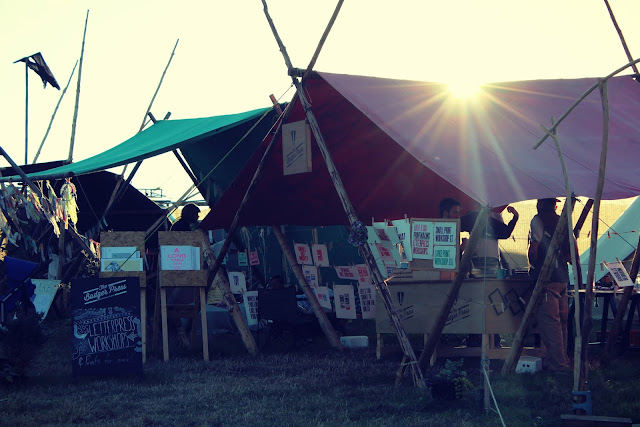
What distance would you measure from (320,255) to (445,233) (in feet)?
10.6

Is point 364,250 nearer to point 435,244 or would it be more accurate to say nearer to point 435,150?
point 435,244

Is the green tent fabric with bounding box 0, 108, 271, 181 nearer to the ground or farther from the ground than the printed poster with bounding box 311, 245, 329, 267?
farther from the ground

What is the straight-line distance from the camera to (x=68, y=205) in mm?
9328

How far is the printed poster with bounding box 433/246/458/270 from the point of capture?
6258mm

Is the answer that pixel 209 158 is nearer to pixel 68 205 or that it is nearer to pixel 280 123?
pixel 68 205

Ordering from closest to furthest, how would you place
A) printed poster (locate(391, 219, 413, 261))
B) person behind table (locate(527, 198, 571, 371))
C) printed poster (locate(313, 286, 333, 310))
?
printed poster (locate(391, 219, 413, 261)), person behind table (locate(527, 198, 571, 371)), printed poster (locate(313, 286, 333, 310))

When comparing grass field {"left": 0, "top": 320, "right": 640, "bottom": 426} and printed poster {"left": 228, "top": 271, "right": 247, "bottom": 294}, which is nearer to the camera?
grass field {"left": 0, "top": 320, "right": 640, "bottom": 426}

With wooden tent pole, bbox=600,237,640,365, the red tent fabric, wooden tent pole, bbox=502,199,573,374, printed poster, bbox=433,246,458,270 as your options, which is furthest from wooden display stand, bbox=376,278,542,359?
the red tent fabric

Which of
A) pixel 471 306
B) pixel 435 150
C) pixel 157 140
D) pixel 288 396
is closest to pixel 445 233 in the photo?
pixel 435 150

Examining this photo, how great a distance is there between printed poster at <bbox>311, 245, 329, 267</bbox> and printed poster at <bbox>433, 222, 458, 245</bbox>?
3.09 metres

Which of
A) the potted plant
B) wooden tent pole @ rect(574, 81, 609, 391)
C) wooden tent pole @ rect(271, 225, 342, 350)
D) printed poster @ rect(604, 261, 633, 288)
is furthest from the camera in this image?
wooden tent pole @ rect(271, 225, 342, 350)

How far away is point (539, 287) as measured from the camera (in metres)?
6.38

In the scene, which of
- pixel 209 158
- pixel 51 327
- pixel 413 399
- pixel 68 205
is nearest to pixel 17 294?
pixel 68 205

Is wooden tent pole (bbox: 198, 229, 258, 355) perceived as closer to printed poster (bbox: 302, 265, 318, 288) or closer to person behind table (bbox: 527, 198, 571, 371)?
printed poster (bbox: 302, 265, 318, 288)
